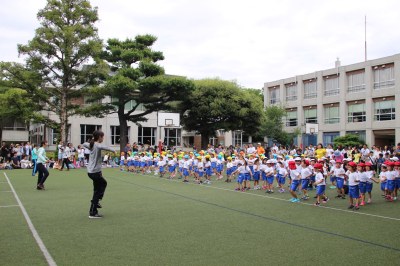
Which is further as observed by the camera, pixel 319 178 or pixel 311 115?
pixel 311 115

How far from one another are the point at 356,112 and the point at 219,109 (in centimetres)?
1551

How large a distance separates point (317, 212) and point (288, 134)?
36995mm

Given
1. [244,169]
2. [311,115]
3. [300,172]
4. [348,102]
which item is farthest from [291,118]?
[300,172]

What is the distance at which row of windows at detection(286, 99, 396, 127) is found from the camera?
3734 centimetres

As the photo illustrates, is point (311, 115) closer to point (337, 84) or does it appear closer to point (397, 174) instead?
point (337, 84)

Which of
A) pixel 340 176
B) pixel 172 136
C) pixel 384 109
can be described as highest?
pixel 384 109

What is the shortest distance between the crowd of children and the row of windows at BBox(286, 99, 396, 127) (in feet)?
74.9

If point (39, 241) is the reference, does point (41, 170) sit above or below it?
above

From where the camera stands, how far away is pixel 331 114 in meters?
43.0

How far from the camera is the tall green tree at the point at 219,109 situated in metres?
36.4

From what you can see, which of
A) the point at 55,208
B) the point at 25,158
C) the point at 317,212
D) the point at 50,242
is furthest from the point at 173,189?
the point at 25,158

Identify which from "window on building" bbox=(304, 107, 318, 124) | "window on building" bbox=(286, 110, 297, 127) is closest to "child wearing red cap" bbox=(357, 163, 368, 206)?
"window on building" bbox=(304, 107, 318, 124)

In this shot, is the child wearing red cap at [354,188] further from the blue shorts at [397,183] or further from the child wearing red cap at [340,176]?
the blue shorts at [397,183]

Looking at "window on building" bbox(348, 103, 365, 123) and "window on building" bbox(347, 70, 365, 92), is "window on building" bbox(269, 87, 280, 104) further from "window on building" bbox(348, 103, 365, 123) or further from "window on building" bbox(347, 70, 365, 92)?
"window on building" bbox(348, 103, 365, 123)
